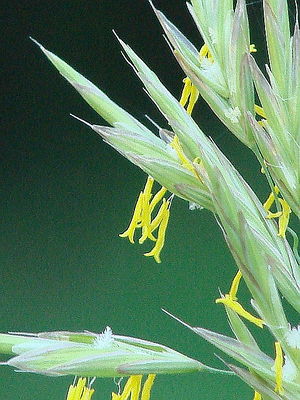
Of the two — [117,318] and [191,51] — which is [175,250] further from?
[191,51]

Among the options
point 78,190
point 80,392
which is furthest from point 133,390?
point 78,190

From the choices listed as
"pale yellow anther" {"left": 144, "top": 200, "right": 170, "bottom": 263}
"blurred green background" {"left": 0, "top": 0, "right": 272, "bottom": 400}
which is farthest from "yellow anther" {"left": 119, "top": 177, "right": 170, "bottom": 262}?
"blurred green background" {"left": 0, "top": 0, "right": 272, "bottom": 400}

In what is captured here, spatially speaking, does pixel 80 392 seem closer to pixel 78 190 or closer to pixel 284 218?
pixel 284 218

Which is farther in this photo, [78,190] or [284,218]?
[78,190]

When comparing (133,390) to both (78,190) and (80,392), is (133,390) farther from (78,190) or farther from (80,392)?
(78,190)

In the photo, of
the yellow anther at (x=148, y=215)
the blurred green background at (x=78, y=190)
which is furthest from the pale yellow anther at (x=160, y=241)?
the blurred green background at (x=78, y=190)

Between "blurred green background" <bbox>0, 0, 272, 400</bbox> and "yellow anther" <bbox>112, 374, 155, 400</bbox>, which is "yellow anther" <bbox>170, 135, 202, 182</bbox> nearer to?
"yellow anther" <bbox>112, 374, 155, 400</bbox>

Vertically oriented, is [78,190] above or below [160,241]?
above

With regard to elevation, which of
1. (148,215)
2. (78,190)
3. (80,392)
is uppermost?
(78,190)

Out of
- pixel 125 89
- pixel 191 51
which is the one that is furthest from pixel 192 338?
pixel 191 51
